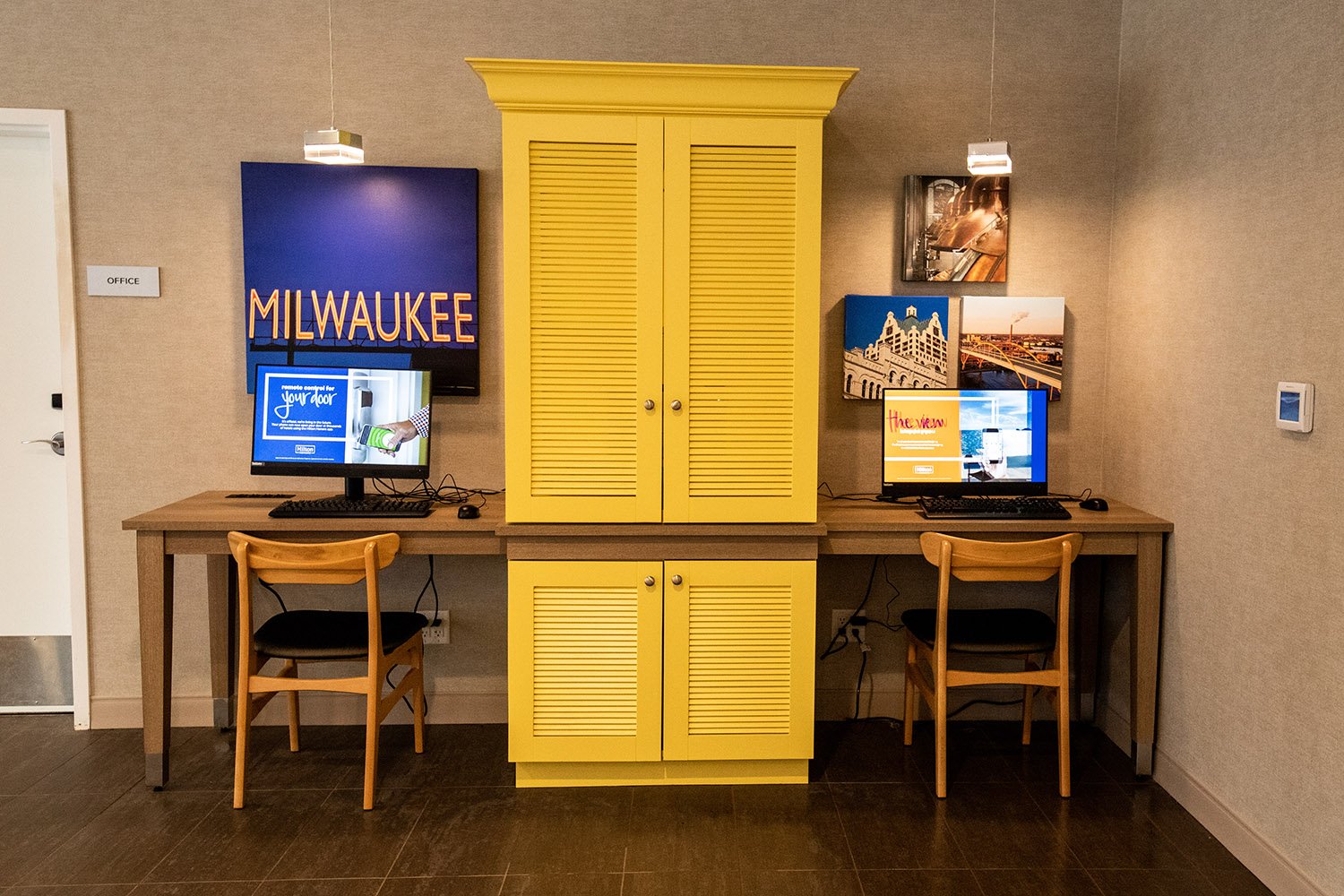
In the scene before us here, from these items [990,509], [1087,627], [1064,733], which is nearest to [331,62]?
[990,509]

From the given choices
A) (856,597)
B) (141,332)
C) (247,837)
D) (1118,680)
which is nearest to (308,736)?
(247,837)

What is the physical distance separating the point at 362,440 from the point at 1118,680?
274 centimetres

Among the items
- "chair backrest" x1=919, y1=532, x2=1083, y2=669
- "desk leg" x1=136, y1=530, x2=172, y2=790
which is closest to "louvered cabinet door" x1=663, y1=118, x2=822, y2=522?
"chair backrest" x1=919, y1=532, x2=1083, y2=669

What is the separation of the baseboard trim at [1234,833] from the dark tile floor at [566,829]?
0.14ft

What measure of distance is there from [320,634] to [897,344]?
85.9 inches

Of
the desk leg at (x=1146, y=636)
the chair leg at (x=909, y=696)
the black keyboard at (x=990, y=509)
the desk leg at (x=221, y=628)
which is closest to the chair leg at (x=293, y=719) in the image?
the desk leg at (x=221, y=628)

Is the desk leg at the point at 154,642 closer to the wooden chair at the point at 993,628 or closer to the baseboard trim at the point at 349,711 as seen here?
the baseboard trim at the point at 349,711

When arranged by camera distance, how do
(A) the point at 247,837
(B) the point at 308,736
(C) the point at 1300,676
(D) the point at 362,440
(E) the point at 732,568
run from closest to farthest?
(C) the point at 1300,676 → (A) the point at 247,837 → (E) the point at 732,568 → (D) the point at 362,440 → (B) the point at 308,736

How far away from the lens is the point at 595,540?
2.77 meters

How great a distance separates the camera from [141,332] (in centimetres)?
321

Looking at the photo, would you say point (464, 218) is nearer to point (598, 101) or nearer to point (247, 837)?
point (598, 101)

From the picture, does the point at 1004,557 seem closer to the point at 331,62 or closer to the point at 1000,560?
the point at 1000,560

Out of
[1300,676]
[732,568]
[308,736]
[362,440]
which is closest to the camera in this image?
[1300,676]

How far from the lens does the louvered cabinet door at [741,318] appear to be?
271cm
